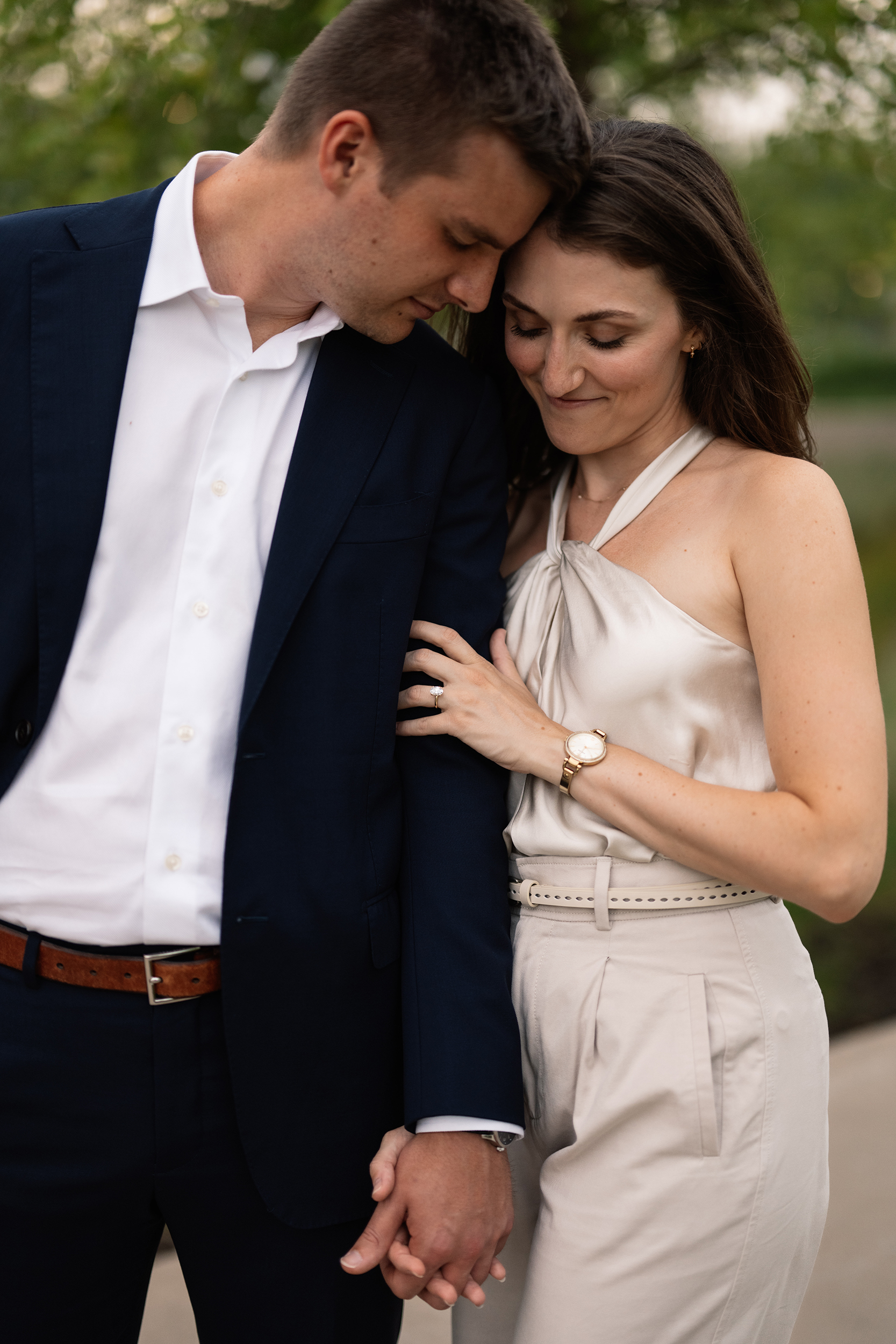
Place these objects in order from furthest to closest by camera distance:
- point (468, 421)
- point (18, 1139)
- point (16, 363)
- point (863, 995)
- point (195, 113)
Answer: point (863, 995), point (195, 113), point (468, 421), point (18, 1139), point (16, 363)

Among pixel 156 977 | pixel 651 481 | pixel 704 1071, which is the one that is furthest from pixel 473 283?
pixel 704 1071

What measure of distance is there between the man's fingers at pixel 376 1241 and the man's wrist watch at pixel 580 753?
2.17 ft

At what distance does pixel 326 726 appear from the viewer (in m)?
1.71

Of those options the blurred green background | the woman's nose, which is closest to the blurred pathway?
the blurred green background

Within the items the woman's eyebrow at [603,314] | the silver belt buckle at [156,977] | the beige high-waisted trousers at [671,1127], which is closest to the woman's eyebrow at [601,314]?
the woman's eyebrow at [603,314]

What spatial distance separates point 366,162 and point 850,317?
21.3m

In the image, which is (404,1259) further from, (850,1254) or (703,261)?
(850,1254)

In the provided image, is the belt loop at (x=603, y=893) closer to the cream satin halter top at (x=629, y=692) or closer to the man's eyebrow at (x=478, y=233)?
the cream satin halter top at (x=629, y=692)

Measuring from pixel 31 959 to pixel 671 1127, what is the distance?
0.94 meters

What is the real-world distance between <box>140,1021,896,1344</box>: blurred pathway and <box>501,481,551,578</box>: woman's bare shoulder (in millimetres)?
1928

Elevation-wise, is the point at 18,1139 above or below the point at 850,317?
below

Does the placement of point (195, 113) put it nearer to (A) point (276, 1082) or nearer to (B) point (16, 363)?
(B) point (16, 363)

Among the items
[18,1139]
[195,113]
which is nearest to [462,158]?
[18,1139]

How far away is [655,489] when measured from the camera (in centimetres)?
201
